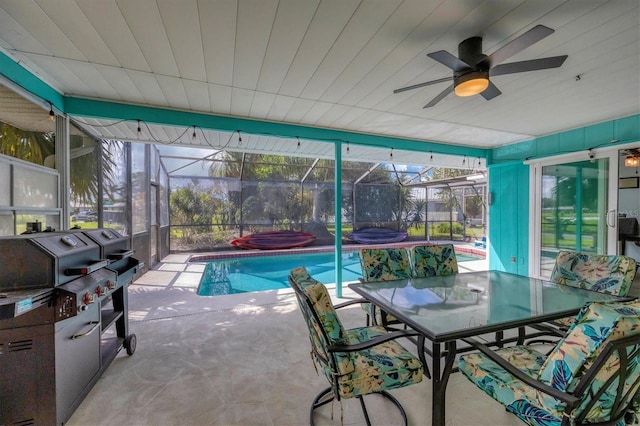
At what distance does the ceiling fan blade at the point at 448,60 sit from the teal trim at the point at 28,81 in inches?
120

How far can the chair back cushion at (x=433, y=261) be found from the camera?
8.86ft

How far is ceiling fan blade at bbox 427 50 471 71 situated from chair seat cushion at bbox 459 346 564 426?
1.81 metres

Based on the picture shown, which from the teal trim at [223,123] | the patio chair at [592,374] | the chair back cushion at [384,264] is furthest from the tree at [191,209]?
the patio chair at [592,374]

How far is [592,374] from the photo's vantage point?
973mm

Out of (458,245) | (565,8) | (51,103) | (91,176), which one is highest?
(565,8)

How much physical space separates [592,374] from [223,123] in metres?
3.75

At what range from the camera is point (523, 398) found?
1.22 meters

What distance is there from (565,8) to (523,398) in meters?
2.15

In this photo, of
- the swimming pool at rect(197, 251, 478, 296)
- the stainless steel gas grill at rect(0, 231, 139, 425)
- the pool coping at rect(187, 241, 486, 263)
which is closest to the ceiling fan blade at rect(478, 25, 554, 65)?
the stainless steel gas grill at rect(0, 231, 139, 425)

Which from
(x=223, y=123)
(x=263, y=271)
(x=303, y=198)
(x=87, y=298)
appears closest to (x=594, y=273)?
(x=87, y=298)

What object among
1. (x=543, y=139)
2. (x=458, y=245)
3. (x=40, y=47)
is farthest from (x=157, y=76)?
(x=458, y=245)

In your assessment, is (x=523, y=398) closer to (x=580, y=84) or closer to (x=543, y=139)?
(x=580, y=84)

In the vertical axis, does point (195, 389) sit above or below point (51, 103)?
below

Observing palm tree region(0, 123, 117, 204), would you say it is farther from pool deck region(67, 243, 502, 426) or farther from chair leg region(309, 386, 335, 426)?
chair leg region(309, 386, 335, 426)
